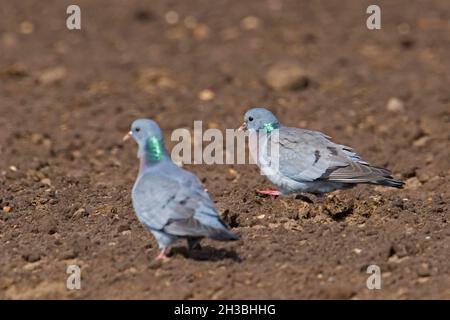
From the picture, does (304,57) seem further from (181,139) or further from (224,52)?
(181,139)

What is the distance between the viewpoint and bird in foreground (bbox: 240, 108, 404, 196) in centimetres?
824

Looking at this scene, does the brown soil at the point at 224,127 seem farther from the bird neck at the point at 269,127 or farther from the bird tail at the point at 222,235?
the bird neck at the point at 269,127

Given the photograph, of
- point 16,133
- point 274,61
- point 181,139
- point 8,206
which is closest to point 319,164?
point 8,206

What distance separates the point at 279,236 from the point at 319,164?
997 mm

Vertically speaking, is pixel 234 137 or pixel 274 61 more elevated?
pixel 274 61

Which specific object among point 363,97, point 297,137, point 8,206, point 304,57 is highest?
point 304,57

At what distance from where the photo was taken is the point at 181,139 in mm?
11797

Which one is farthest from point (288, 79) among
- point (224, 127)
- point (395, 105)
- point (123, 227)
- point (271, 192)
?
point (123, 227)

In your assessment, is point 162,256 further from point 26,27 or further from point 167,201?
point 26,27

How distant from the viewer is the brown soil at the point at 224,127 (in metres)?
6.86

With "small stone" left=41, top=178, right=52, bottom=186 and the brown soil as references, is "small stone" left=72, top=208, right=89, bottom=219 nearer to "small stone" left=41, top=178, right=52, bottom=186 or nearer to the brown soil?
the brown soil

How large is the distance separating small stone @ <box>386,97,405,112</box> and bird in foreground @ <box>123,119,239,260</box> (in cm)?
627

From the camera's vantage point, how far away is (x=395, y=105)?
1295 cm

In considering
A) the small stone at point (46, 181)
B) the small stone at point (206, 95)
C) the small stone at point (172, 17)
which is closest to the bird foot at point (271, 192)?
the small stone at point (46, 181)
